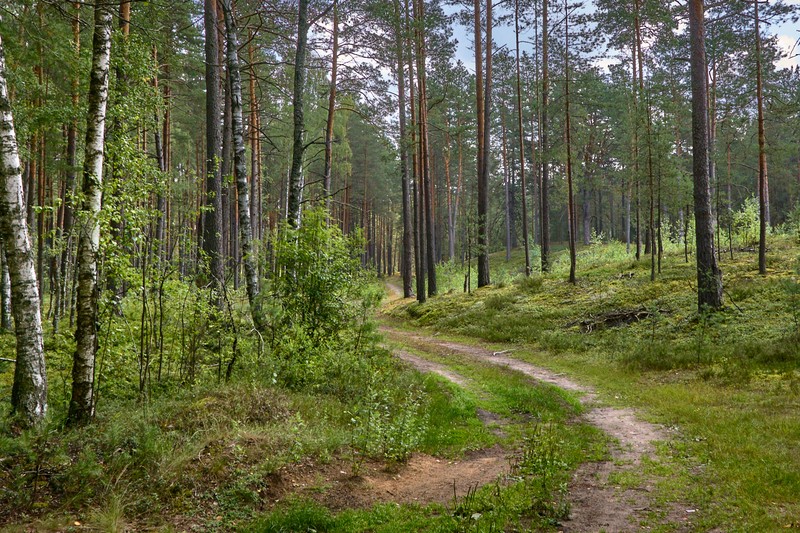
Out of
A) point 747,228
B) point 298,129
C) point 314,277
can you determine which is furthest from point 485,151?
point 314,277

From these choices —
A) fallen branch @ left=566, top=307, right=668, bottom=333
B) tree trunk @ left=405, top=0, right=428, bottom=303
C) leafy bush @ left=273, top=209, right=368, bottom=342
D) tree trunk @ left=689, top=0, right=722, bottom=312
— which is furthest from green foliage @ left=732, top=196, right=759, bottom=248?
leafy bush @ left=273, top=209, right=368, bottom=342

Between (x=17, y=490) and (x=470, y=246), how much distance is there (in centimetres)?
2013

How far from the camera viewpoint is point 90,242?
5605 millimetres

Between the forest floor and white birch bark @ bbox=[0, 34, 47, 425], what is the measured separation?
4615 millimetres

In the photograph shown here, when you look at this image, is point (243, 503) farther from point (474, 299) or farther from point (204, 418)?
point (474, 299)

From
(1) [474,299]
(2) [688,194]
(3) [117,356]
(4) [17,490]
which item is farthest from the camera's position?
(1) [474,299]

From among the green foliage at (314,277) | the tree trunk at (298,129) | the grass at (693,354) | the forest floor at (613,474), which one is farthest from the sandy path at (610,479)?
the tree trunk at (298,129)

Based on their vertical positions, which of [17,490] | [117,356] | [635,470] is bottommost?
[635,470]

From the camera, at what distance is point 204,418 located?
5742 millimetres

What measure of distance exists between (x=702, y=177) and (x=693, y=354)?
4994 millimetres

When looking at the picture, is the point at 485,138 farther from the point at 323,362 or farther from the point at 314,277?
the point at 323,362

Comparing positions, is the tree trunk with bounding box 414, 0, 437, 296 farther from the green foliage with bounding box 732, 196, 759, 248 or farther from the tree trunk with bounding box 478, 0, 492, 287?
the green foliage with bounding box 732, 196, 759, 248

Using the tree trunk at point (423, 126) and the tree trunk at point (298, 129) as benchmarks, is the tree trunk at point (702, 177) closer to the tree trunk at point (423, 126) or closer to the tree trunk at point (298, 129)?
the tree trunk at point (298, 129)

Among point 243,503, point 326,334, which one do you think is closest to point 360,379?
point 326,334
